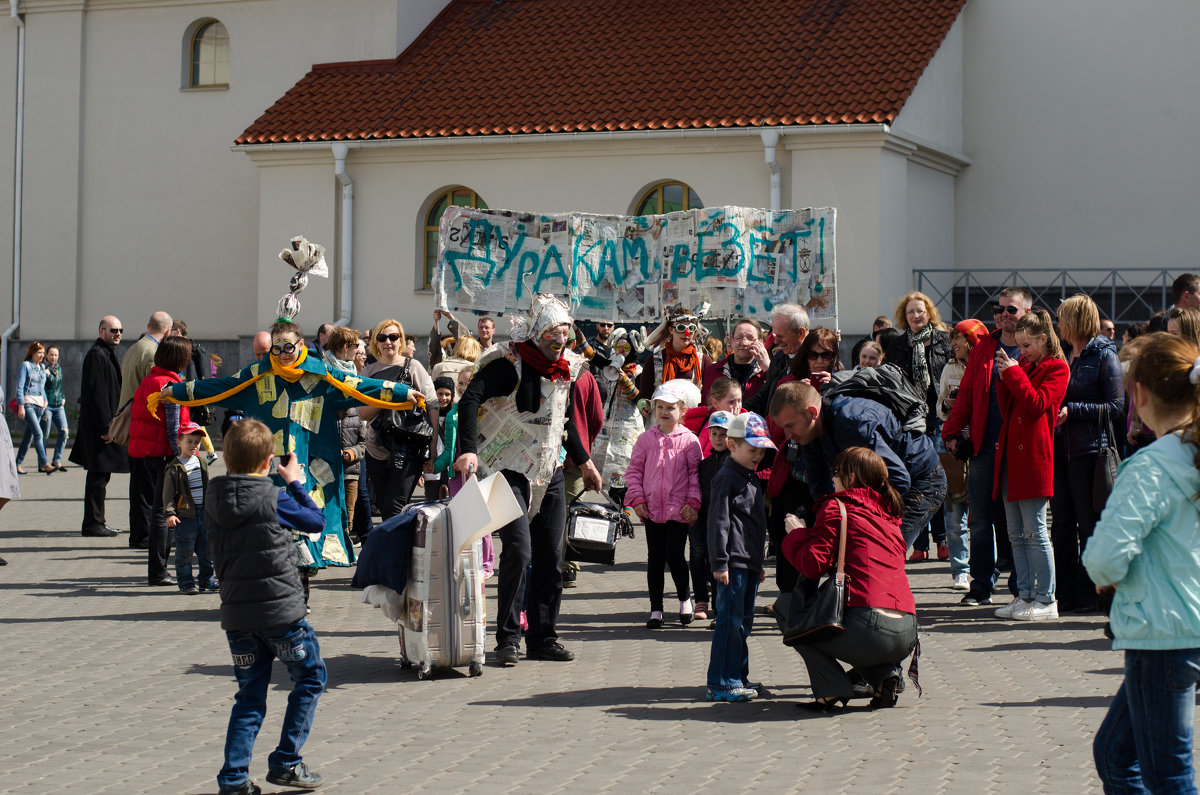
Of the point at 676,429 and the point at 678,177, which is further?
the point at 678,177

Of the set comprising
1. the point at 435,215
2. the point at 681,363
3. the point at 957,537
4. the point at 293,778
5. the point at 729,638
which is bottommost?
the point at 293,778

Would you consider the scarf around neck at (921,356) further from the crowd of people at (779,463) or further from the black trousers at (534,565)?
the black trousers at (534,565)

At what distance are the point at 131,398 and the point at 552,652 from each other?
620cm

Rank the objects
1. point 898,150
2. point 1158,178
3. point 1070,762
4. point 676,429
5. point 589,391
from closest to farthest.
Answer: point 1070,762, point 589,391, point 676,429, point 898,150, point 1158,178

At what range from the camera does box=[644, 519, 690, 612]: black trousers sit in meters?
9.66

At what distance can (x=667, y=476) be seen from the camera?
9594 millimetres

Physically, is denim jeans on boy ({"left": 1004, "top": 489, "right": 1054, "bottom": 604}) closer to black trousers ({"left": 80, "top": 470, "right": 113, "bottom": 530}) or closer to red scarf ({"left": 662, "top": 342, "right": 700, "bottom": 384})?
red scarf ({"left": 662, "top": 342, "right": 700, "bottom": 384})

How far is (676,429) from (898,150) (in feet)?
47.4

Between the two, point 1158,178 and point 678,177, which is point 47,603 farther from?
point 1158,178

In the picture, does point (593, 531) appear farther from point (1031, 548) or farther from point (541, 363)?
point (1031, 548)

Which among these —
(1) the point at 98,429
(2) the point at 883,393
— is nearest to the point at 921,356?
(2) the point at 883,393

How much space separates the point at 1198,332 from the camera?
827cm

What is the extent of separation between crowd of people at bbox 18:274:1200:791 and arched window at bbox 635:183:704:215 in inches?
415

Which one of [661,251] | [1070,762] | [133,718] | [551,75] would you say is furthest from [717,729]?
[551,75]
